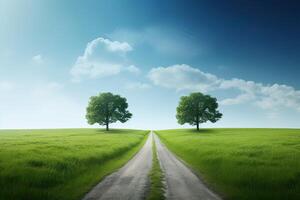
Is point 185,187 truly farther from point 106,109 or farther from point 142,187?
point 106,109

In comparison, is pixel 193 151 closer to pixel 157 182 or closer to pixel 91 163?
pixel 91 163

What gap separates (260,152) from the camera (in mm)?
32844

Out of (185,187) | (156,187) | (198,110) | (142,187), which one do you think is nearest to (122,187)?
(142,187)

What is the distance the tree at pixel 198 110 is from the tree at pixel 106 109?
19.5 m

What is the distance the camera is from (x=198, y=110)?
96.9 meters

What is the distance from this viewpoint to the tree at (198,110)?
9688cm

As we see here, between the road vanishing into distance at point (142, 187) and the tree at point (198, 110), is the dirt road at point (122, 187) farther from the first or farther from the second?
the tree at point (198, 110)

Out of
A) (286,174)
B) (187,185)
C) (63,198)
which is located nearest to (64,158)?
(63,198)

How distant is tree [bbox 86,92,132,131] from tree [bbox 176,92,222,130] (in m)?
19.5

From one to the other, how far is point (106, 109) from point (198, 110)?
101 feet

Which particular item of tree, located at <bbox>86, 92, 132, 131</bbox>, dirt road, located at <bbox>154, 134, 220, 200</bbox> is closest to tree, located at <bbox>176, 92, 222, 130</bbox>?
tree, located at <bbox>86, 92, 132, 131</bbox>

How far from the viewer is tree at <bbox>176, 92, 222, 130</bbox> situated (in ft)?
318

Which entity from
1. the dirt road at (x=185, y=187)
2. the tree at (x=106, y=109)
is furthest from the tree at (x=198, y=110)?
the dirt road at (x=185, y=187)

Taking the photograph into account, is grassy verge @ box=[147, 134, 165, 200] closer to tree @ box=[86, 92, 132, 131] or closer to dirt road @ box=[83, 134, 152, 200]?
dirt road @ box=[83, 134, 152, 200]
